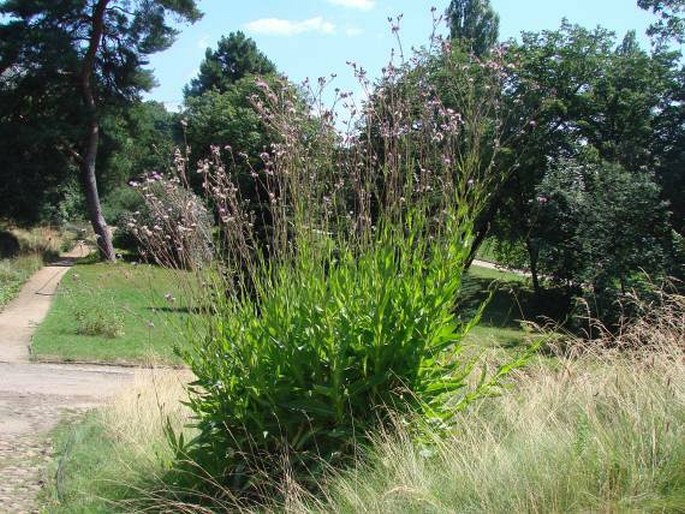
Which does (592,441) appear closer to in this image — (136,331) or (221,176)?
(221,176)

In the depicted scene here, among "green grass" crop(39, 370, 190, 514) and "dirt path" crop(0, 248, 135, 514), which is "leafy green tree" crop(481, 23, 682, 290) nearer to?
"dirt path" crop(0, 248, 135, 514)

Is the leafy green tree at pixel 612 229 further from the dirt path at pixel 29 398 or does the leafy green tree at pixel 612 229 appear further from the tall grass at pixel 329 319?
the tall grass at pixel 329 319

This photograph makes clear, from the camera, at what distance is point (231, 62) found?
59062mm

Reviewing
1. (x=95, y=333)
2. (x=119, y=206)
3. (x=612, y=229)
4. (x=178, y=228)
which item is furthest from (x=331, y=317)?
(x=119, y=206)

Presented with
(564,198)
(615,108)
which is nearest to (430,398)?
(564,198)

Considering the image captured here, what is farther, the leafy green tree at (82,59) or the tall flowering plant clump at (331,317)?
the leafy green tree at (82,59)

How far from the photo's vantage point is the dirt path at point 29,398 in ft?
18.8

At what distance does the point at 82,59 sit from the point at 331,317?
27.8m

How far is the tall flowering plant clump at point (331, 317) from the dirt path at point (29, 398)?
1.86m

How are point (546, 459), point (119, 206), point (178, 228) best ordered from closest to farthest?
point (546, 459) → point (178, 228) → point (119, 206)

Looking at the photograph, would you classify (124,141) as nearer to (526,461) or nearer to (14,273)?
(14,273)

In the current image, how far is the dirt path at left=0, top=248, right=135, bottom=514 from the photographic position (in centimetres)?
572

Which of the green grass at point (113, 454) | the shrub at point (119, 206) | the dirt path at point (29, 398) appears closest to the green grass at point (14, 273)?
the dirt path at point (29, 398)

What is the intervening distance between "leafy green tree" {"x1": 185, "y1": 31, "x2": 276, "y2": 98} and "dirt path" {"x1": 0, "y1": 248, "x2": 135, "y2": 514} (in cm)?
4078
